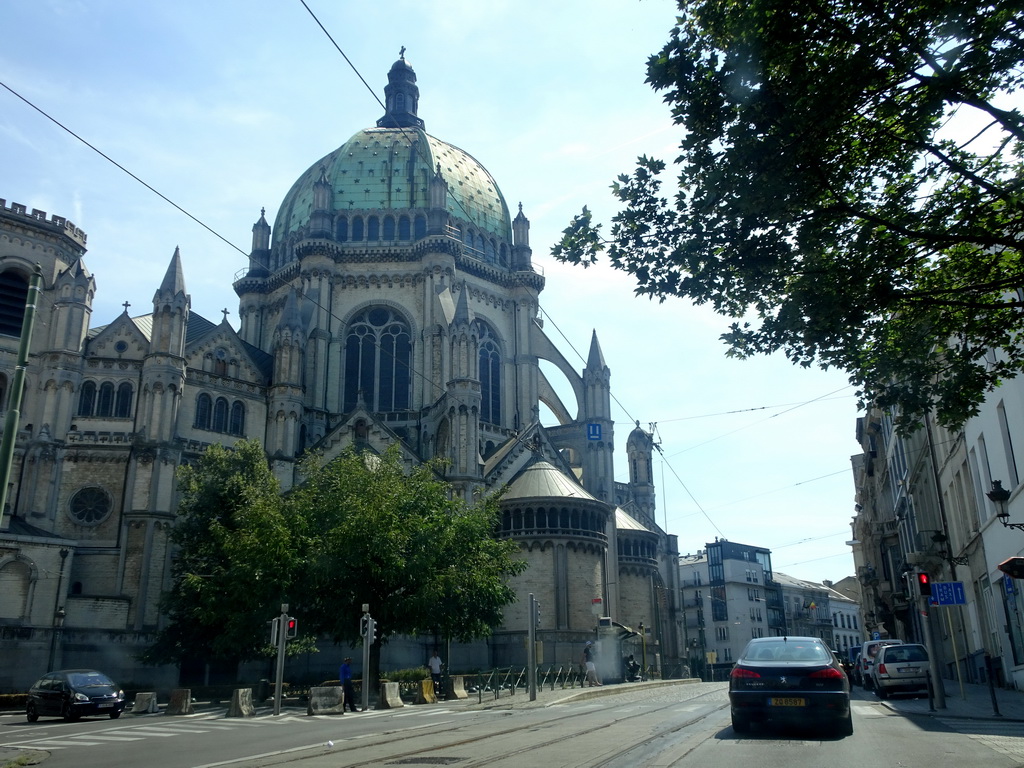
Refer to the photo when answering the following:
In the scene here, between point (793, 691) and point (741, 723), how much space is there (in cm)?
109

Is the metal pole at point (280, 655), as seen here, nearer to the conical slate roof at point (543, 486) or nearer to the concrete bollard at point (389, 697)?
the concrete bollard at point (389, 697)

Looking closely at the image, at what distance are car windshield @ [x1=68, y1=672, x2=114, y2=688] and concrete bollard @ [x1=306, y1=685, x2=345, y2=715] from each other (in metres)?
5.60

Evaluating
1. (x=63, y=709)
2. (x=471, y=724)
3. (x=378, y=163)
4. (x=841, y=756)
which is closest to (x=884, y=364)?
(x=841, y=756)

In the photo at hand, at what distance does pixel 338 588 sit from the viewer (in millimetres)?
30312

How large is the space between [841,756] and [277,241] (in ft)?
198

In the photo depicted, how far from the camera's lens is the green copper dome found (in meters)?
62.5

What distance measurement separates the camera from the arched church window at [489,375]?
2363 inches

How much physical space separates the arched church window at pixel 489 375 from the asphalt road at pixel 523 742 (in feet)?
125

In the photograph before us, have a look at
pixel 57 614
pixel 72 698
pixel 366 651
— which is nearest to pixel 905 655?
pixel 366 651

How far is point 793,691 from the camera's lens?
13.1 metres

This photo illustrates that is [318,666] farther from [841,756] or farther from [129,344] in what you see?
[841,756]

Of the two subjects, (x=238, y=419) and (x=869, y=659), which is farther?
(x=238, y=419)

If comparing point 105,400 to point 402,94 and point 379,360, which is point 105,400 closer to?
point 379,360

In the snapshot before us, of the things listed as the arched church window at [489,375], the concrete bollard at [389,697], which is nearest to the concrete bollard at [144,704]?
the concrete bollard at [389,697]
